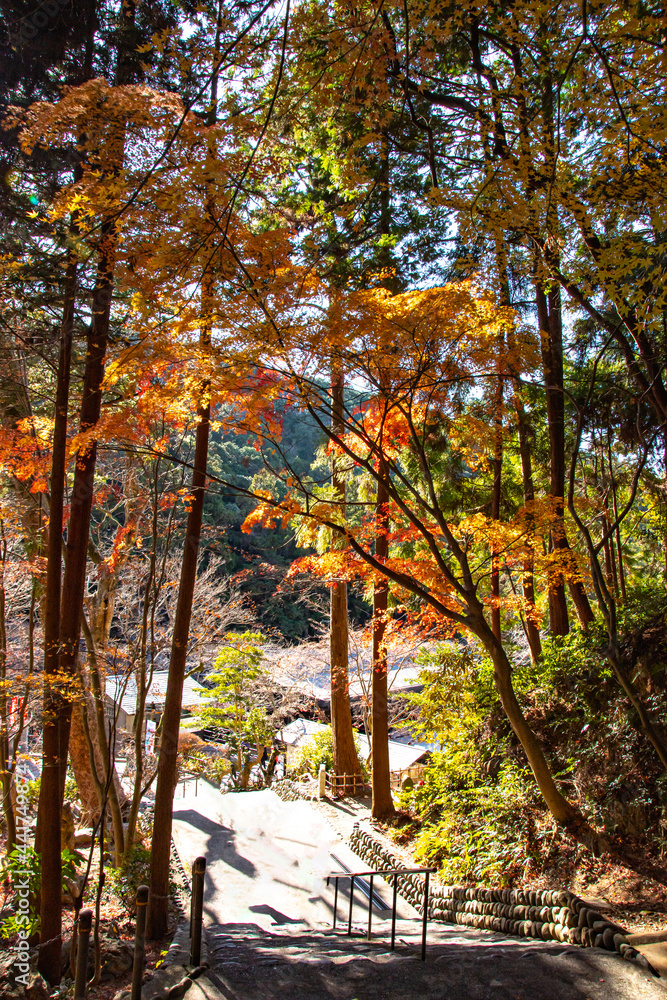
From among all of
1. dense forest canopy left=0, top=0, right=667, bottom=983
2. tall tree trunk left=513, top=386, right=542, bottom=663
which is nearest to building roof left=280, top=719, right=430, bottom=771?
tall tree trunk left=513, top=386, right=542, bottom=663

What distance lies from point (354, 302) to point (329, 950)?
582cm

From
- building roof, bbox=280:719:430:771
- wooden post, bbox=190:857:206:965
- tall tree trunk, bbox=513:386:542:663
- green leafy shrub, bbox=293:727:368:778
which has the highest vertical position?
tall tree trunk, bbox=513:386:542:663

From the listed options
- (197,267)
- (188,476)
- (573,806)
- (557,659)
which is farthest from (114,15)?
(573,806)

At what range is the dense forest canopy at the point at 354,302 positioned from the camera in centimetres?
360

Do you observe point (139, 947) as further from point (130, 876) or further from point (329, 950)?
point (130, 876)

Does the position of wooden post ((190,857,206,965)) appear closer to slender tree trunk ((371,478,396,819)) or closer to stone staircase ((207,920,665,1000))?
→ stone staircase ((207,920,665,1000))

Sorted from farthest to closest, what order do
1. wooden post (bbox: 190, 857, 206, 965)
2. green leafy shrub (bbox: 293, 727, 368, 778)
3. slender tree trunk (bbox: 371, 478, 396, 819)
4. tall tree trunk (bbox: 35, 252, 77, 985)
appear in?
green leafy shrub (bbox: 293, 727, 368, 778) < slender tree trunk (bbox: 371, 478, 396, 819) < tall tree trunk (bbox: 35, 252, 77, 985) < wooden post (bbox: 190, 857, 206, 965)

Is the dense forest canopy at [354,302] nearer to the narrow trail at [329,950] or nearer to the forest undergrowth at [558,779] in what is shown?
the forest undergrowth at [558,779]

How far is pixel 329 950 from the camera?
5195mm

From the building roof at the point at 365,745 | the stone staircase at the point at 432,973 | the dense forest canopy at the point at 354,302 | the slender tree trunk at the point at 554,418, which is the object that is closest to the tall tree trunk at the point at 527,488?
the dense forest canopy at the point at 354,302

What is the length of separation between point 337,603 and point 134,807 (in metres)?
5.20

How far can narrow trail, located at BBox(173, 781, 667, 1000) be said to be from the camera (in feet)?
12.3

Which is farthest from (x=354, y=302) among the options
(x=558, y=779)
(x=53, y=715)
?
(x=558, y=779)

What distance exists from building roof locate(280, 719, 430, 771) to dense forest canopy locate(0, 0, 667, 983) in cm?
808
